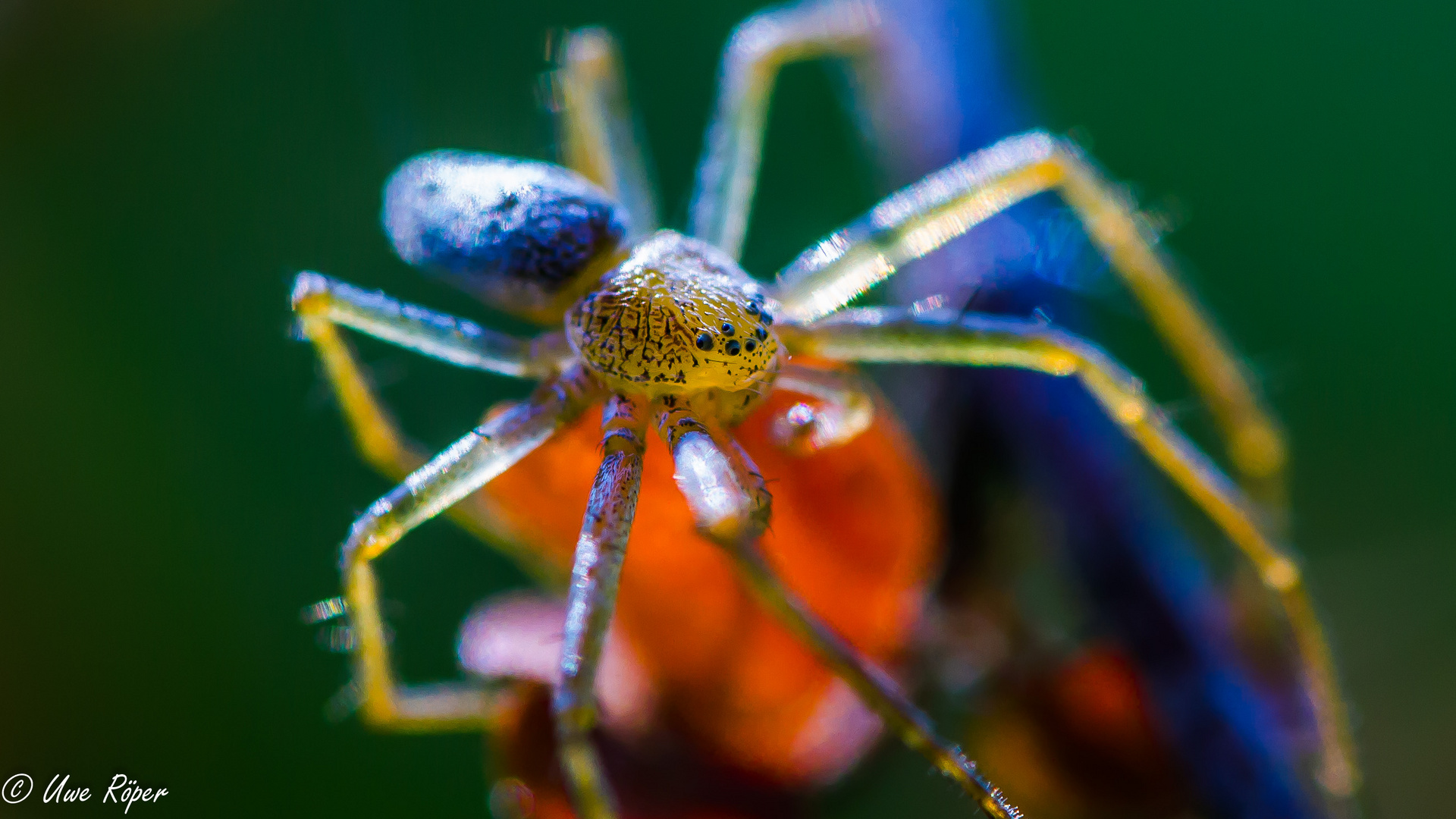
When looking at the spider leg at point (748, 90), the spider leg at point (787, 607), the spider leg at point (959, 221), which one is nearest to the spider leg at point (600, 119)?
the spider leg at point (748, 90)

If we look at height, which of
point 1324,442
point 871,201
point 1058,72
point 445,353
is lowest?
point 445,353

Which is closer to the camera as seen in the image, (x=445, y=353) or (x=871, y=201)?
(x=445, y=353)

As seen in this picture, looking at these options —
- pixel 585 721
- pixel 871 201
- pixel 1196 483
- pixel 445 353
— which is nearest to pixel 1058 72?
pixel 871 201

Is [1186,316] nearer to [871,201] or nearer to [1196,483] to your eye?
[1196,483]

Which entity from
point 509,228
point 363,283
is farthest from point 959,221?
point 363,283

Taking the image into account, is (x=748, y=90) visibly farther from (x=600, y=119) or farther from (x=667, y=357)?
(x=667, y=357)
